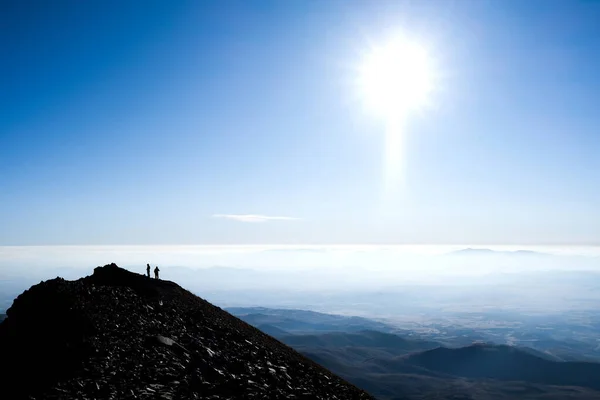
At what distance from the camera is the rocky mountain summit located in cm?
1551

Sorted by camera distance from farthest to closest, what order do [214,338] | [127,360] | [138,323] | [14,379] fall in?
[214,338], [138,323], [127,360], [14,379]

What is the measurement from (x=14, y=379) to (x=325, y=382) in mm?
18324

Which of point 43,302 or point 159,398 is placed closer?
point 159,398

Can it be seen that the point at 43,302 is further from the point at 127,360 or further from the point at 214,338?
the point at 214,338

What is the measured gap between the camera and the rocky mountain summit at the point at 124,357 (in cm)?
1551

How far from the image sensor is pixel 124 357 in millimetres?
18391

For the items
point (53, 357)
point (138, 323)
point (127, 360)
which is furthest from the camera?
point (138, 323)

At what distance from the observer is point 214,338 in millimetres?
28891

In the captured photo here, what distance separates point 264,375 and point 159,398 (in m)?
9.20

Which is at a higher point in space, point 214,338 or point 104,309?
point 104,309

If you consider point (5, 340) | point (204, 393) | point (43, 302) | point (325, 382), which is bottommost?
point (325, 382)

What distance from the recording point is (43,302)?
73.6 ft

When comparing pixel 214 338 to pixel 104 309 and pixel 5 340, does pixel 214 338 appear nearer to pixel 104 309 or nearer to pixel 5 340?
pixel 104 309

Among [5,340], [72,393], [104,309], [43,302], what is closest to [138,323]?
[104,309]
